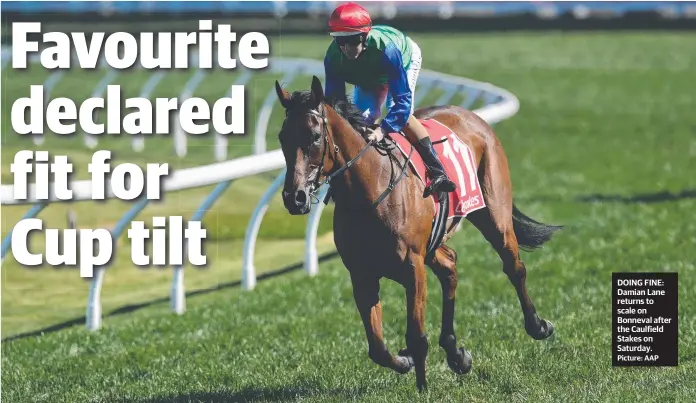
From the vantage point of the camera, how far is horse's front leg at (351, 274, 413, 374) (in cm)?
555

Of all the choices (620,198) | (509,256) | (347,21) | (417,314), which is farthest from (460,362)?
(620,198)

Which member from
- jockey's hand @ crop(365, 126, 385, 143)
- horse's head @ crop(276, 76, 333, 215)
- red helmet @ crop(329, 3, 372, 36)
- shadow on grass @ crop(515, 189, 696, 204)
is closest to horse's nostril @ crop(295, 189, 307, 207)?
horse's head @ crop(276, 76, 333, 215)

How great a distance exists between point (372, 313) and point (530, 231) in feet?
4.70

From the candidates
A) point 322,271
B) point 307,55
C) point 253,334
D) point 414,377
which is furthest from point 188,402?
point 307,55

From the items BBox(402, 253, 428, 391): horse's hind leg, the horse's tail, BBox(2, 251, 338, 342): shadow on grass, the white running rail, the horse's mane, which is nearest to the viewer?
the horse's mane

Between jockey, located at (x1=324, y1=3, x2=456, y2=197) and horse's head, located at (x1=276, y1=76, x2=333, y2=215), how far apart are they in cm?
26

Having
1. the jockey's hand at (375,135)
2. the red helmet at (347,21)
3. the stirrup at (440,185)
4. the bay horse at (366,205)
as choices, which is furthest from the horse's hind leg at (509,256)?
the red helmet at (347,21)

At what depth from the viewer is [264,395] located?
229 inches

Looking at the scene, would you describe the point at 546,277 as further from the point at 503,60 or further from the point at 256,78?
the point at 503,60

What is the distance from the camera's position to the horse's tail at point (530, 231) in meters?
6.73

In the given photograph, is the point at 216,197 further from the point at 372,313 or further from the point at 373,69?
the point at 373,69

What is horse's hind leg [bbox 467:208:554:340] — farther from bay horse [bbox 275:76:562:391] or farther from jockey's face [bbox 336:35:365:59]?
jockey's face [bbox 336:35:365:59]

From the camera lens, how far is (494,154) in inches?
256

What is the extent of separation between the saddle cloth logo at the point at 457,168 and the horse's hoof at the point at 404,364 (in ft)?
2.10
